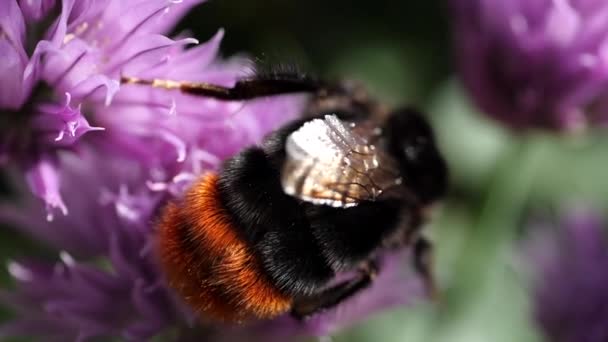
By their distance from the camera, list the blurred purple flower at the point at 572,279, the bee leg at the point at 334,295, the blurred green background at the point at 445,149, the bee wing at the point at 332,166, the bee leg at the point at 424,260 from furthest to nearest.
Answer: the blurred green background at the point at 445,149 → the blurred purple flower at the point at 572,279 → the bee leg at the point at 424,260 → the bee leg at the point at 334,295 → the bee wing at the point at 332,166

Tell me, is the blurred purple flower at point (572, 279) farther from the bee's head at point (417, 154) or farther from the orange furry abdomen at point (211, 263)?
the orange furry abdomen at point (211, 263)

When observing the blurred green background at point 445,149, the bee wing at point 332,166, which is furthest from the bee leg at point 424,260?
the blurred green background at point 445,149

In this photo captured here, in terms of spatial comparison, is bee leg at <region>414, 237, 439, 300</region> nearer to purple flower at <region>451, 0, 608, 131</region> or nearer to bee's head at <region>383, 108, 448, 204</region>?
bee's head at <region>383, 108, 448, 204</region>

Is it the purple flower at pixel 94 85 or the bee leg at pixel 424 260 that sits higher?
the purple flower at pixel 94 85

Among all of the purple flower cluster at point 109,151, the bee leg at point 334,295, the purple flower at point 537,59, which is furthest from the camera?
the purple flower at point 537,59

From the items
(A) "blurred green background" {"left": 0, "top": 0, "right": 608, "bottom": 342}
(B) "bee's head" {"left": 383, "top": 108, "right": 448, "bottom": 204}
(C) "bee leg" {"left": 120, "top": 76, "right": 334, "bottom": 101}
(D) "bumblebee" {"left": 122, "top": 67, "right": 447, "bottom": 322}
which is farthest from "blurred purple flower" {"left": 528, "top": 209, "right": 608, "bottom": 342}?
(C) "bee leg" {"left": 120, "top": 76, "right": 334, "bottom": 101}
